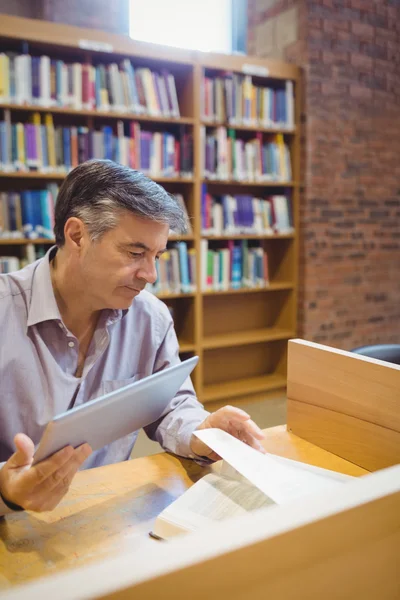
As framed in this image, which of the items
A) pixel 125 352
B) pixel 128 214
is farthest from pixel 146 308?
pixel 128 214

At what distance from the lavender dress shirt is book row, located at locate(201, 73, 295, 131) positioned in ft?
8.01

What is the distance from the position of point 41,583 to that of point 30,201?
283cm

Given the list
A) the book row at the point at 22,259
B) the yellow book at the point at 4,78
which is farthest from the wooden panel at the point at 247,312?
the yellow book at the point at 4,78

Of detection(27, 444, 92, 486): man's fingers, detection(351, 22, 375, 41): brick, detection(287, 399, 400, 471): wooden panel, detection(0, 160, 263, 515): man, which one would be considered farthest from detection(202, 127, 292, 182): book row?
detection(27, 444, 92, 486): man's fingers

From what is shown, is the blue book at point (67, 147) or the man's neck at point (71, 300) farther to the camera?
the blue book at point (67, 147)

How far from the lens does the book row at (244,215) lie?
354 cm

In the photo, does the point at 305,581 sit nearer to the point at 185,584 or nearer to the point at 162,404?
the point at 185,584

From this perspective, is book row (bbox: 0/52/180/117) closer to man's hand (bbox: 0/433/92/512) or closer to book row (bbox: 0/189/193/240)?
book row (bbox: 0/189/193/240)

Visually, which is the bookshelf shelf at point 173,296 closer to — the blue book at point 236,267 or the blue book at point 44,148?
the blue book at point 236,267

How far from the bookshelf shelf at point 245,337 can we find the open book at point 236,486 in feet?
8.44

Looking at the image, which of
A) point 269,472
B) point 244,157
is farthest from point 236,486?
point 244,157

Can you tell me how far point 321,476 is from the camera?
1011 mm

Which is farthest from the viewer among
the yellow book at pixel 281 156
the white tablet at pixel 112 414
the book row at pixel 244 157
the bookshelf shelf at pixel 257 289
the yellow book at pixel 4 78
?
the yellow book at pixel 281 156

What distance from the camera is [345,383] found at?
114 centimetres
